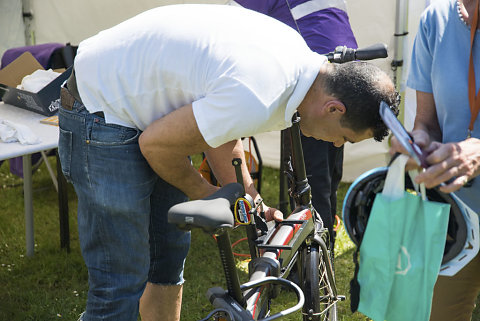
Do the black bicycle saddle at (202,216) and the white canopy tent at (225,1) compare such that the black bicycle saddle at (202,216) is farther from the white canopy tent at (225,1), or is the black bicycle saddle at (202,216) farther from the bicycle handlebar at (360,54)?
the white canopy tent at (225,1)

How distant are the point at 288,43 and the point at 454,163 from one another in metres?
0.55

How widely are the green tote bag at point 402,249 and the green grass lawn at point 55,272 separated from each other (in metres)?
1.42

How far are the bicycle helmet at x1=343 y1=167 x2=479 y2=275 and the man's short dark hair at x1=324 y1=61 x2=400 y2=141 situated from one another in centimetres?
16

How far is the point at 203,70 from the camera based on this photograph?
156cm

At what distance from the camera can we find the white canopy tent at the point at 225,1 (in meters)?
4.11

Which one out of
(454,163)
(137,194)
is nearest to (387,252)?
(454,163)

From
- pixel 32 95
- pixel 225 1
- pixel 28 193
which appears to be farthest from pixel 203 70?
pixel 225 1

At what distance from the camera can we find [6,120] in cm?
288

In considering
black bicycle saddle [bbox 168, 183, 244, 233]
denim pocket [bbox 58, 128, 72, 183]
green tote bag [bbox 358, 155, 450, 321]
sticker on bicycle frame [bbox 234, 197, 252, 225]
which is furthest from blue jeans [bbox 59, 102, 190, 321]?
green tote bag [bbox 358, 155, 450, 321]

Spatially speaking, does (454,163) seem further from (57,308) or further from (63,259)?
(63,259)

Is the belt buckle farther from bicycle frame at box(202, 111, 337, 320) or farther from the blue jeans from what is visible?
bicycle frame at box(202, 111, 337, 320)

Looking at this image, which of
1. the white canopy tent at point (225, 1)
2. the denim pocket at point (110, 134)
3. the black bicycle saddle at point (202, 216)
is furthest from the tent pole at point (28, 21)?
the black bicycle saddle at point (202, 216)

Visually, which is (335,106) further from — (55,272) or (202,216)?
(55,272)

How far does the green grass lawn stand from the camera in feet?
9.90
